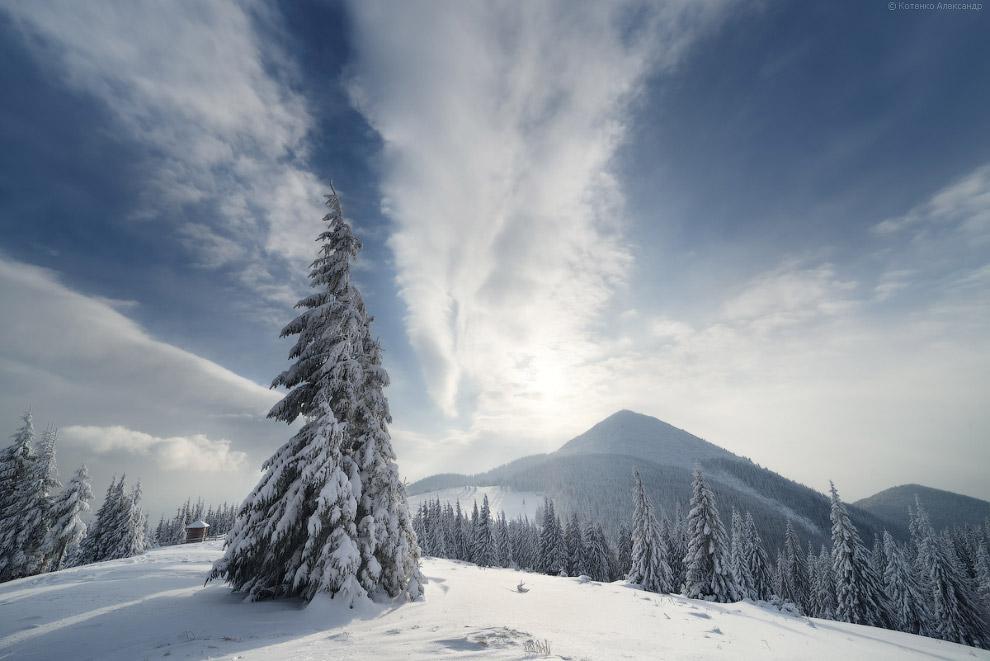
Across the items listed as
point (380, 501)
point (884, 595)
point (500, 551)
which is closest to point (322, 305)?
point (380, 501)

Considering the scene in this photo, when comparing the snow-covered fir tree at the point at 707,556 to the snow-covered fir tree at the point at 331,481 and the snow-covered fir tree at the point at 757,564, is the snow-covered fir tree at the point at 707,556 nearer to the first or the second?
the snow-covered fir tree at the point at 757,564

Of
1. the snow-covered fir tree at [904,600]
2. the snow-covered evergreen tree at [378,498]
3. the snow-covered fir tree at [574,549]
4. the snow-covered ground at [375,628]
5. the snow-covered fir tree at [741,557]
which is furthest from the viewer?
the snow-covered fir tree at [574,549]

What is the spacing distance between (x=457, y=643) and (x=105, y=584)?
1226 cm

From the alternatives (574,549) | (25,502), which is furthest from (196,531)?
(574,549)

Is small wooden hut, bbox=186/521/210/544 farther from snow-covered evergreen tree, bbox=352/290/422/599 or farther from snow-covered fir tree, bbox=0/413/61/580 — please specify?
snow-covered evergreen tree, bbox=352/290/422/599

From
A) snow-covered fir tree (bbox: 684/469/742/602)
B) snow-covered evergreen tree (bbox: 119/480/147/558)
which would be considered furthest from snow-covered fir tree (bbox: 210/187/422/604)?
snow-covered evergreen tree (bbox: 119/480/147/558)

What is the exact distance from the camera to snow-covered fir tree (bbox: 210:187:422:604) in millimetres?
11477

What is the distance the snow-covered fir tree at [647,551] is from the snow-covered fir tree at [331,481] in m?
32.4

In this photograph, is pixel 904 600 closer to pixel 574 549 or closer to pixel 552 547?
pixel 574 549

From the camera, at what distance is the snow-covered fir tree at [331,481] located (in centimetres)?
1148

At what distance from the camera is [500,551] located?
241 feet

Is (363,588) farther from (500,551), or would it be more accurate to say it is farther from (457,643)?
(500,551)

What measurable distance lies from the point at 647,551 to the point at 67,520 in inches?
2153

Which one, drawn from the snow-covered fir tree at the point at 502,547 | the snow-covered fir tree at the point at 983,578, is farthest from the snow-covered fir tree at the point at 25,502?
the snow-covered fir tree at the point at 983,578
